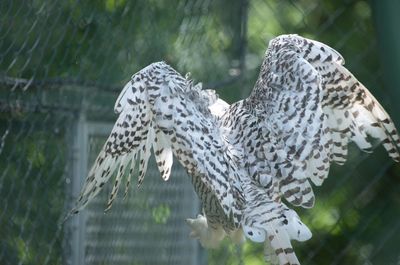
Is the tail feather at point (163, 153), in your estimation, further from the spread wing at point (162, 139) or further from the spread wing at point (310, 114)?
the spread wing at point (310, 114)

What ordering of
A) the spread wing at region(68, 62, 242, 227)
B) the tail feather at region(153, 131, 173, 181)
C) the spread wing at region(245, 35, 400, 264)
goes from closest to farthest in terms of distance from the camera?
the spread wing at region(68, 62, 242, 227)
the tail feather at region(153, 131, 173, 181)
the spread wing at region(245, 35, 400, 264)

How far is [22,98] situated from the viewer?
268 cm

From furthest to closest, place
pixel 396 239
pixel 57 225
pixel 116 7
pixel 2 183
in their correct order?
pixel 396 239
pixel 116 7
pixel 57 225
pixel 2 183

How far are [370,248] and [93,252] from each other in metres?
1.48

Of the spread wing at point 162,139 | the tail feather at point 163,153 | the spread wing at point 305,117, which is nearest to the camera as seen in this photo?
the spread wing at point 162,139

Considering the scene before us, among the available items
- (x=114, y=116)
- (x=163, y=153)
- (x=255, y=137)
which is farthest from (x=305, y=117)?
(x=114, y=116)

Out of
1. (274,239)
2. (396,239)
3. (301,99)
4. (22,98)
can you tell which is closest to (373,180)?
(396,239)

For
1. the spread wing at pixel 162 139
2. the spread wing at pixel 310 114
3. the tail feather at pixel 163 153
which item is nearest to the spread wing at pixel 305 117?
the spread wing at pixel 310 114

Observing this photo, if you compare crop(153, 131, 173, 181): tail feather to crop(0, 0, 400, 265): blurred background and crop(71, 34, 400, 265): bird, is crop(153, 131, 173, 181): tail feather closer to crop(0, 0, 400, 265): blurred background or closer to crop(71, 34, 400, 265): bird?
crop(71, 34, 400, 265): bird

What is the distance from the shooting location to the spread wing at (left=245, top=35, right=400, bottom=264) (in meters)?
2.84

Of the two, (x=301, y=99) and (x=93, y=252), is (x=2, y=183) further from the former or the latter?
(x=301, y=99)

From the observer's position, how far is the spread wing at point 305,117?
2842 millimetres

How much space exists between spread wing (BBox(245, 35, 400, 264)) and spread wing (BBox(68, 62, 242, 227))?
16cm

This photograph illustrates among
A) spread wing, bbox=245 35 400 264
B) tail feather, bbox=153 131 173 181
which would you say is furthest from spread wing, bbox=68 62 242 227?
spread wing, bbox=245 35 400 264
